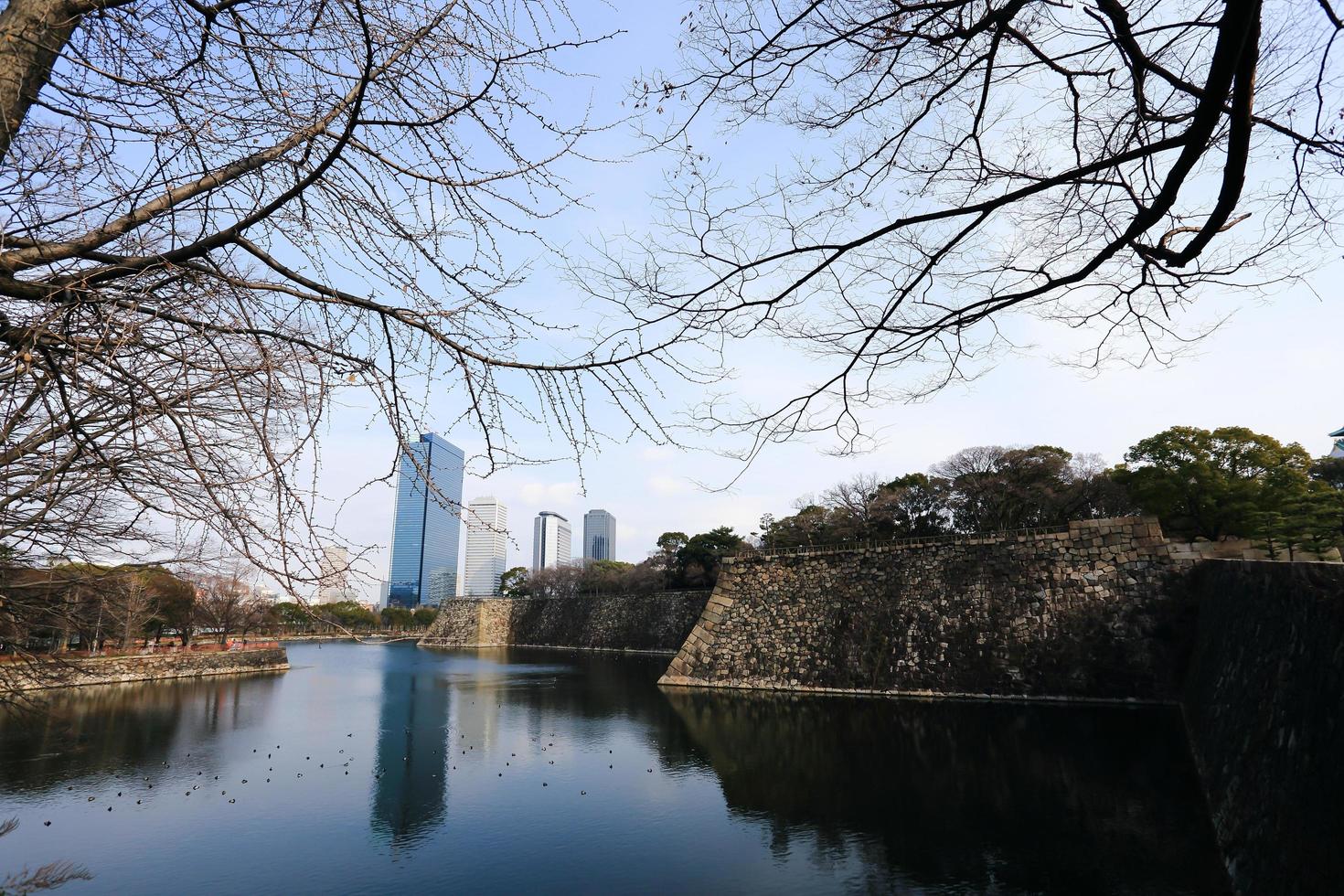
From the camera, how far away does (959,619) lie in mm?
16406

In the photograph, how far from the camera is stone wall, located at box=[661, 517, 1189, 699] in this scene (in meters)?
14.3

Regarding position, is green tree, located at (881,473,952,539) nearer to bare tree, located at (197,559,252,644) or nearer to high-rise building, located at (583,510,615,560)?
bare tree, located at (197,559,252,644)

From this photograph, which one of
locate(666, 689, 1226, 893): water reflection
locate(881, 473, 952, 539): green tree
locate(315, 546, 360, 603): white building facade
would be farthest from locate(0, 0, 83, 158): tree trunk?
locate(881, 473, 952, 539): green tree

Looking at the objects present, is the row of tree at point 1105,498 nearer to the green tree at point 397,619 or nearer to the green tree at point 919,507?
the green tree at point 919,507

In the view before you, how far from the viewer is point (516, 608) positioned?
4847 cm

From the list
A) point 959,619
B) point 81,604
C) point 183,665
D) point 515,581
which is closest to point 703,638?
point 959,619

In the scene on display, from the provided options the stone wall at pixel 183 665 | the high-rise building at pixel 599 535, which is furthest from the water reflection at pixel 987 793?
the high-rise building at pixel 599 535

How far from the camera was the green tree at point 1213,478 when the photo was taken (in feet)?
66.0

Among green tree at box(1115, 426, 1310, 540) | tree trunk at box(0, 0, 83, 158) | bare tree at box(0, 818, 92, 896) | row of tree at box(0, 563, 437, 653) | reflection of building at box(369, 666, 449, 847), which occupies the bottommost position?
reflection of building at box(369, 666, 449, 847)

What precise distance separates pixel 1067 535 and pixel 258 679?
91.7 ft

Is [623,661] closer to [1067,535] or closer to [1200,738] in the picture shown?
[1067,535]

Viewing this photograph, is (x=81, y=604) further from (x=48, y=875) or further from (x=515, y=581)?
(x=515, y=581)

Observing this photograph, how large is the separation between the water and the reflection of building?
2.6 inches

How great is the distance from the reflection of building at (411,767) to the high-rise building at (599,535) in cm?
12079
